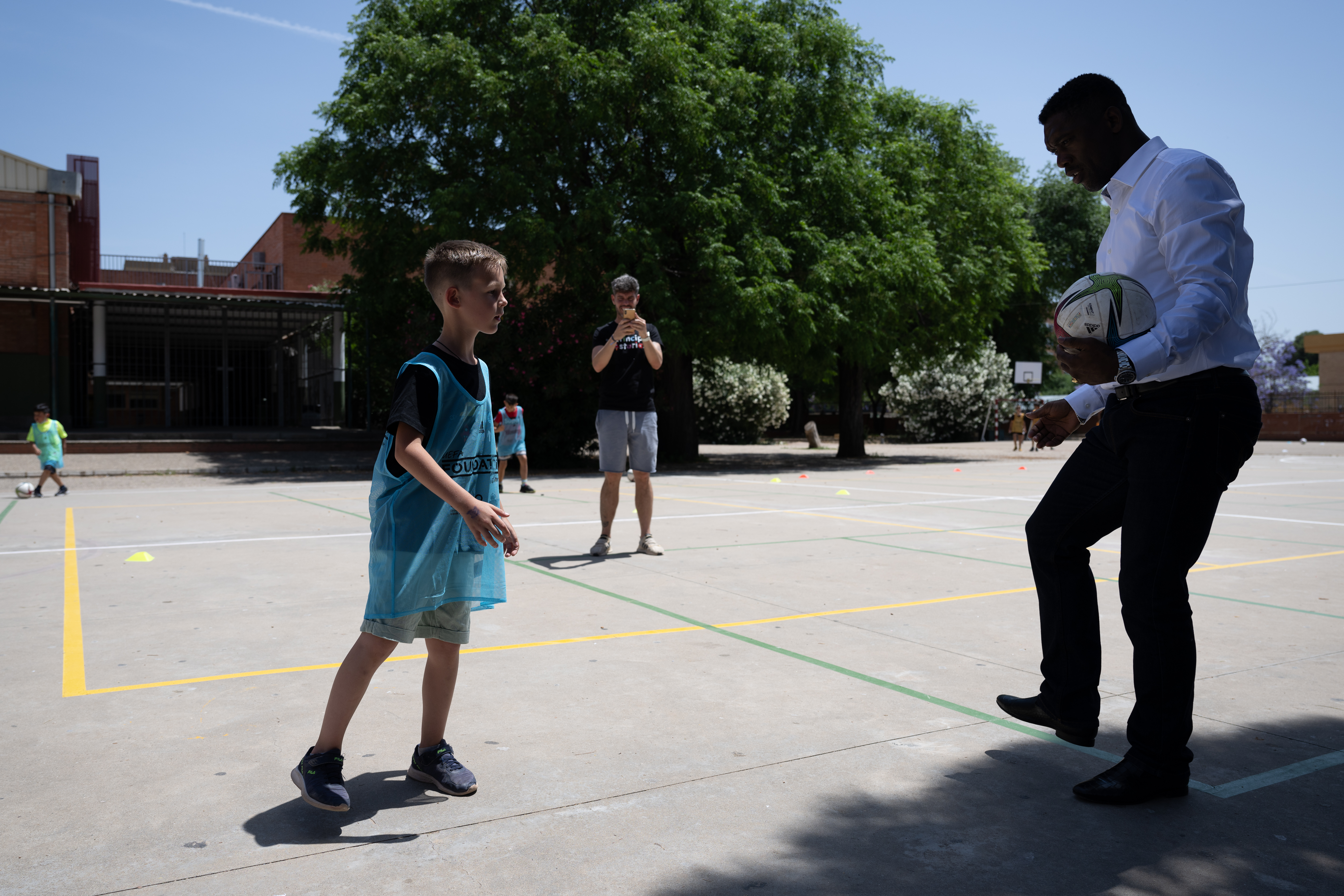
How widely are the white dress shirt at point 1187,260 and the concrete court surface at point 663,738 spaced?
128 cm

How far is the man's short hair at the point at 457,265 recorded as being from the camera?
2902 mm

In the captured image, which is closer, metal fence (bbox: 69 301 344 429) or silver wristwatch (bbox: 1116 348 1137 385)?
silver wristwatch (bbox: 1116 348 1137 385)

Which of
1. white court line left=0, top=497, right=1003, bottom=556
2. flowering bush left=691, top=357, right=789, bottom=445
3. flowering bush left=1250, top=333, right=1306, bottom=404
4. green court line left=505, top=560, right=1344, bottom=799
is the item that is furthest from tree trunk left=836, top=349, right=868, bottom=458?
flowering bush left=1250, top=333, right=1306, bottom=404

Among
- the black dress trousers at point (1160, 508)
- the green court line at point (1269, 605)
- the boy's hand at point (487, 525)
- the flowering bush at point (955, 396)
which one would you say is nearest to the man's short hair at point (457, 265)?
the boy's hand at point (487, 525)

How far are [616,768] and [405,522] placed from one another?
105 cm

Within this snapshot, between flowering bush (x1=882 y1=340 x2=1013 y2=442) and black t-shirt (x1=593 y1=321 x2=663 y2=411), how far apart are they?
36.0 m

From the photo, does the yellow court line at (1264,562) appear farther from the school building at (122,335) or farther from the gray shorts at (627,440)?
the school building at (122,335)

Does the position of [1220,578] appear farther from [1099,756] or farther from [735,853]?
[735,853]

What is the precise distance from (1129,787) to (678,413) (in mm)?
21712

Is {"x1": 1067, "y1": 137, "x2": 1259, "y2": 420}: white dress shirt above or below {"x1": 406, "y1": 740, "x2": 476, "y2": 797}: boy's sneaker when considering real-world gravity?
above

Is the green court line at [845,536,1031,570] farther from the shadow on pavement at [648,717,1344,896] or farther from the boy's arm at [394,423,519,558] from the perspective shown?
the boy's arm at [394,423,519,558]

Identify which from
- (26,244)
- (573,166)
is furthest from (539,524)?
(26,244)

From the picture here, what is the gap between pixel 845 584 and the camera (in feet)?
20.9

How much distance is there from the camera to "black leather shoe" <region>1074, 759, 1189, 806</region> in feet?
9.30
